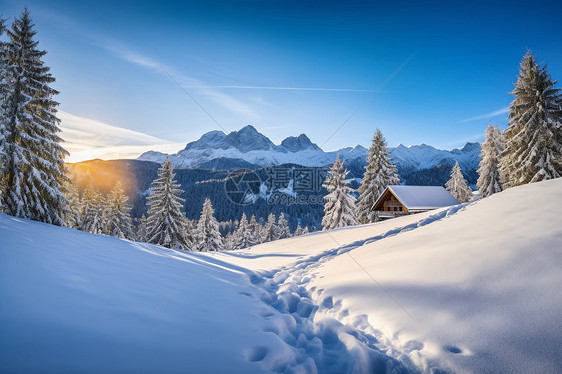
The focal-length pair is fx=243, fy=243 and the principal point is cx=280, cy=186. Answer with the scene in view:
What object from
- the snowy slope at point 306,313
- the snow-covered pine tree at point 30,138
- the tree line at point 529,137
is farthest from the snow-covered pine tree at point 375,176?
the snow-covered pine tree at point 30,138

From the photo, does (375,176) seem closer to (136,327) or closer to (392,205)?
(392,205)

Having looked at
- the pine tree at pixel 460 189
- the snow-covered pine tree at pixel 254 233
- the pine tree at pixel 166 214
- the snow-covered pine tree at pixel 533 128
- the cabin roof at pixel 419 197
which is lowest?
A: the snow-covered pine tree at pixel 254 233

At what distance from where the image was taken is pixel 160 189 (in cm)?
2345

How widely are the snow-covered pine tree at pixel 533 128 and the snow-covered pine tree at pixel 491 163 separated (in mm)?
9938

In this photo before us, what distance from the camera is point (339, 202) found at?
92.5 ft

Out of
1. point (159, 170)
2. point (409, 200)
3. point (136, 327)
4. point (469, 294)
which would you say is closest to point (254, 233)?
point (159, 170)

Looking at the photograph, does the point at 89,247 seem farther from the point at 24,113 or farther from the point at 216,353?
the point at 24,113

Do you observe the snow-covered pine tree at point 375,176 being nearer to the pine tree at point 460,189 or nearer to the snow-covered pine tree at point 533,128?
the snow-covered pine tree at point 533,128

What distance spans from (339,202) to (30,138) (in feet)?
85.1

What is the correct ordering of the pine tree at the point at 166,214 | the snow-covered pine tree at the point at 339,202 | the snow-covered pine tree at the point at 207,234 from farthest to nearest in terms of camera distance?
the snow-covered pine tree at the point at 207,234 < the snow-covered pine tree at the point at 339,202 < the pine tree at the point at 166,214

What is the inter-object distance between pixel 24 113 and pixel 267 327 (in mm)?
18822

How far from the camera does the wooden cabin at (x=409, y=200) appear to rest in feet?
79.8

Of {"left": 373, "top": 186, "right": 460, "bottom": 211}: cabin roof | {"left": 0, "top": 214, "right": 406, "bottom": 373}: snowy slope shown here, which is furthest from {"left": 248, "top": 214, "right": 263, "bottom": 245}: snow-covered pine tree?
{"left": 0, "top": 214, "right": 406, "bottom": 373}: snowy slope

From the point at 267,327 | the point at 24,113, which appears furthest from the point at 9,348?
the point at 24,113
